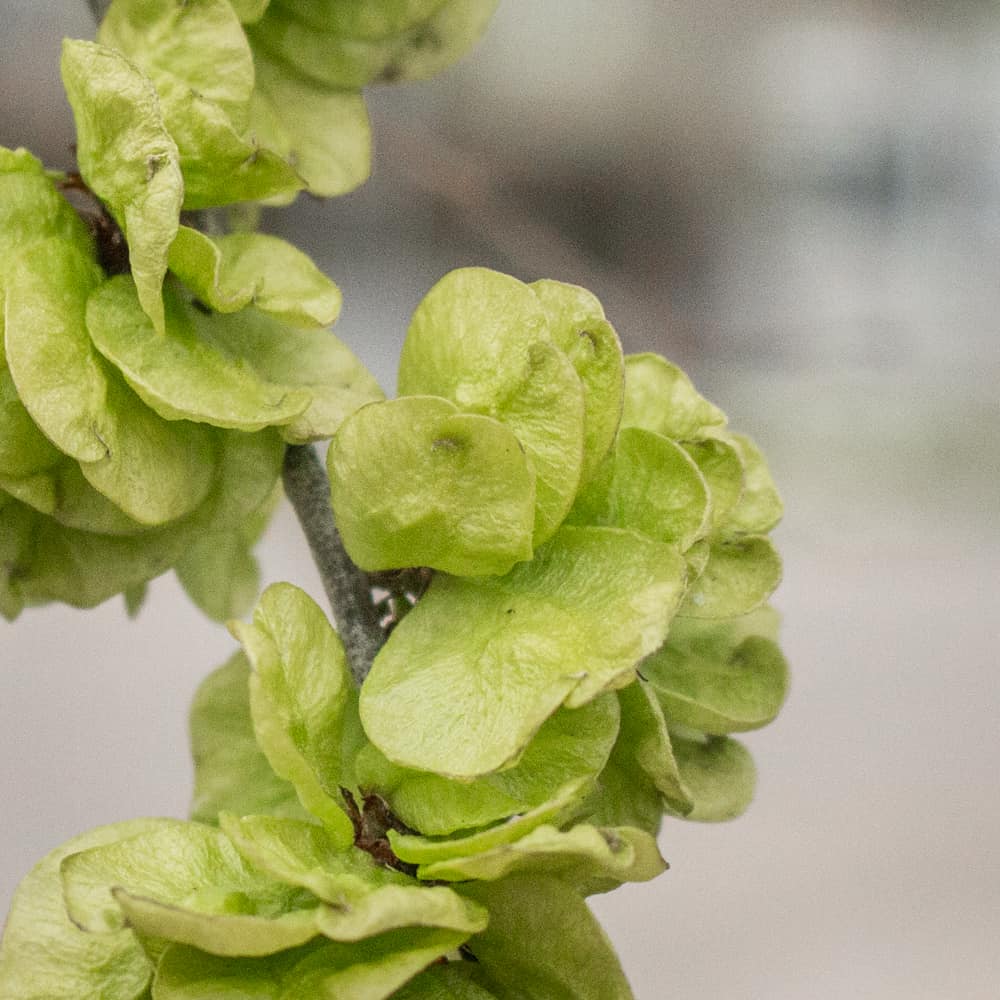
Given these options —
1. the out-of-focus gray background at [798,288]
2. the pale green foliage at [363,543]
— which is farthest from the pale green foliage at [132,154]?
the out-of-focus gray background at [798,288]

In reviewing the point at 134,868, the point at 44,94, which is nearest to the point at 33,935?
the point at 134,868

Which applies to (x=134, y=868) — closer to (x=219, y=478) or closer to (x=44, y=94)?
(x=219, y=478)

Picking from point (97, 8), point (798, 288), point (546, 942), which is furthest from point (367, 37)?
point (798, 288)

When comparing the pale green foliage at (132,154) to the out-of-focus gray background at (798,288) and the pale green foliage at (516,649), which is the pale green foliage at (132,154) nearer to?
the pale green foliage at (516,649)

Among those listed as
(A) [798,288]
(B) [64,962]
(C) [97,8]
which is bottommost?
(B) [64,962]

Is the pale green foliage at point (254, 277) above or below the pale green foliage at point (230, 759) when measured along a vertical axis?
above

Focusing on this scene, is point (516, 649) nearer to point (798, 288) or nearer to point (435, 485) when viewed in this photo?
point (435, 485)

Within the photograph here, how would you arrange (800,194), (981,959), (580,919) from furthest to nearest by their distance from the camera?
(800,194) < (981,959) < (580,919)

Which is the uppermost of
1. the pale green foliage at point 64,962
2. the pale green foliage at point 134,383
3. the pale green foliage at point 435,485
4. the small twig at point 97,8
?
the small twig at point 97,8
